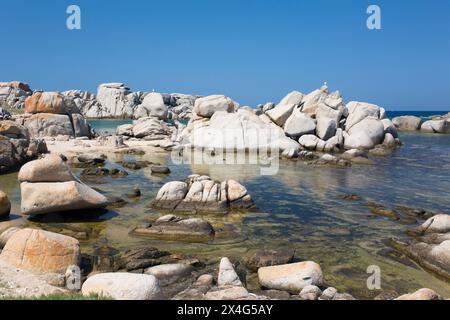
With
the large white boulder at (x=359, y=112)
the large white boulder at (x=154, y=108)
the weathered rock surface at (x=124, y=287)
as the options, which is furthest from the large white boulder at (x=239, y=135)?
the large white boulder at (x=154, y=108)

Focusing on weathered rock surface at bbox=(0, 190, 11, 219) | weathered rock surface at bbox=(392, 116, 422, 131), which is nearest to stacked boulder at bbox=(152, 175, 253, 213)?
weathered rock surface at bbox=(0, 190, 11, 219)

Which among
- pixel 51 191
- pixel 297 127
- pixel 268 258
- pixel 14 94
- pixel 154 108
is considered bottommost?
pixel 268 258

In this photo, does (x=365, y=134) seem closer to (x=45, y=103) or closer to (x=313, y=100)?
(x=313, y=100)

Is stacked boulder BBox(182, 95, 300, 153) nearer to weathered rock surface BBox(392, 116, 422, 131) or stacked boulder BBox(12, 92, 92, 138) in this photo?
stacked boulder BBox(12, 92, 92, 138)

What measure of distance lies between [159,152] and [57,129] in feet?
35.5

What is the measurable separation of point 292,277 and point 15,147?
2134 centimetres

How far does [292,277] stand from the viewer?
30.4ft

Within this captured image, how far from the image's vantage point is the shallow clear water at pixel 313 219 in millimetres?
11172

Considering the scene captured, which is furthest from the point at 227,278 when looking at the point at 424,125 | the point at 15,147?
the point at 424,125

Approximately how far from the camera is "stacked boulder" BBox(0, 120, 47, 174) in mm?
23484

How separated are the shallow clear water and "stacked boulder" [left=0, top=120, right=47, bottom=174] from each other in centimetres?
179

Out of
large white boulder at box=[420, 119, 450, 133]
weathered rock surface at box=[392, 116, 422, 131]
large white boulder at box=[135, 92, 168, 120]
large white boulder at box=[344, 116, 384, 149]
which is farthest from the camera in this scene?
weathered rock surface at box=[392, 116, 422, 131]

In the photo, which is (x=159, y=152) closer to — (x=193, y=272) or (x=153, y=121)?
(x=153, y=121)

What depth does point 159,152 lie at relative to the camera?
36719 mm
